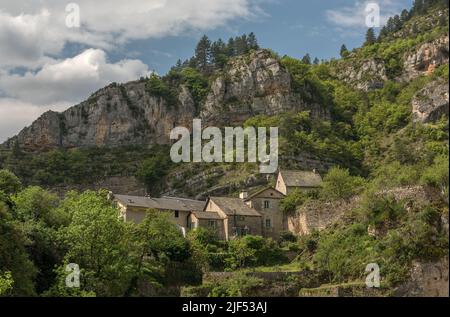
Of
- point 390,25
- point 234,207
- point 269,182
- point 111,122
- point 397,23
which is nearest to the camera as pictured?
point 234,207

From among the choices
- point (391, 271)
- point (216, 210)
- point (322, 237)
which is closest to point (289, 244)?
point (322, 237)

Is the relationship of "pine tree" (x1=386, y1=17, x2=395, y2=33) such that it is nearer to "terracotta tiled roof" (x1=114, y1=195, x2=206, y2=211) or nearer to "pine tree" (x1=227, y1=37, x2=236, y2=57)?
"pine tree" (x1=227, y1=37, x2=236, y2=57)

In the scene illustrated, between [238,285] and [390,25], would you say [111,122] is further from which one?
[238,285]

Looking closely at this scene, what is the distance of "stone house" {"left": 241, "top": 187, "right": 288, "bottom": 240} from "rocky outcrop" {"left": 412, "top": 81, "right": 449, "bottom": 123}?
4389cm

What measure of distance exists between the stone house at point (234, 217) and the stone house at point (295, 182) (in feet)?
27.6

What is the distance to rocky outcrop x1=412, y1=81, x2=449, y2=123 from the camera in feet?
346

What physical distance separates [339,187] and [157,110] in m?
74.1

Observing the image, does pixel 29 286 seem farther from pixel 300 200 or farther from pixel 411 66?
pixel 411 66

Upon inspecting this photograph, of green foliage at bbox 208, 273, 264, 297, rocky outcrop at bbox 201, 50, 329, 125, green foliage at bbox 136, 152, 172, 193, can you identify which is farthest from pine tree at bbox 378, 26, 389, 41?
green foliage at bbox 208, 273, 264, 297

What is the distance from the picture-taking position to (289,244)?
207 feet

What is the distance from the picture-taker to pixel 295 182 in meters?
78.9

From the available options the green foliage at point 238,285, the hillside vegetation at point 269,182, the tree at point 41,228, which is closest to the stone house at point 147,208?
the hillside vegetation at point 269,182

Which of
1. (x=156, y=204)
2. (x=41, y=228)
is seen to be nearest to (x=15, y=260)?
(x=41, y=228)
